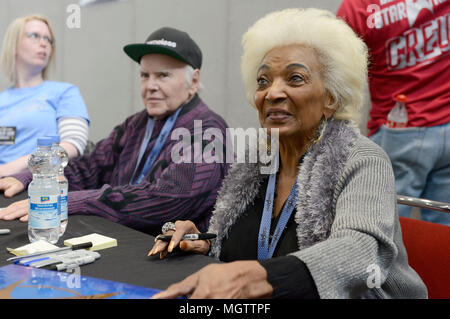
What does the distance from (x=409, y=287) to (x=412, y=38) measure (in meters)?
1.37

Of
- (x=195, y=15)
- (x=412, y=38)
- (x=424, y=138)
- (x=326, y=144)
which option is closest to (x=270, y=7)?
(x=195, y=15)

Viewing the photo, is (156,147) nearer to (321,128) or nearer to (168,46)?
(168,46)

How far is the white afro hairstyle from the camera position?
134 cm

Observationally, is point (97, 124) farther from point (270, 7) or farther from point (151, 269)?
point (151, 269)

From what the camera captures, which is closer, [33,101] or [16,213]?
[16,213]

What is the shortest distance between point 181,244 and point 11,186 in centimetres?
118

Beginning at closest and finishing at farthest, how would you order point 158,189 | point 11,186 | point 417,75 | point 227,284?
point 227,284 → point 158,189 → point 11,186 → point 417,75

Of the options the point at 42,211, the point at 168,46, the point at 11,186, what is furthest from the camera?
the point at 168,46

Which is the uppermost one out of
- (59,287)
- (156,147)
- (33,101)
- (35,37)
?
(35,37)

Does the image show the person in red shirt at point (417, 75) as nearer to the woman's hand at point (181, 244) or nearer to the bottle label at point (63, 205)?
the woman's hand at point (181, 244)

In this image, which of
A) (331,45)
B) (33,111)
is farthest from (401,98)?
(33,111)

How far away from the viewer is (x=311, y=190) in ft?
3.93

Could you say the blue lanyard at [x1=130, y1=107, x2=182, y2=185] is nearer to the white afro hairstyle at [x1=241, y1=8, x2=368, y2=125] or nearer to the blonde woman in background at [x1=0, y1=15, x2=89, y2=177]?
the blonde woman in background at [x1=0, y1=15, x2=89, y2=177]

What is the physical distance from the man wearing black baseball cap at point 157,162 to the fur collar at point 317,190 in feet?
1.41
